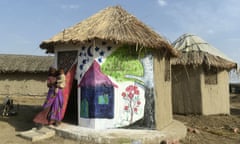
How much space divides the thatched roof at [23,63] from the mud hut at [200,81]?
514 inches

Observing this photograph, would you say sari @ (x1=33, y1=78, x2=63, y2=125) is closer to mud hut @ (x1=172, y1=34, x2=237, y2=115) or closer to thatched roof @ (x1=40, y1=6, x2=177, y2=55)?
thatched roof @ (x1=40, y1=6, x2=177, y2=55)

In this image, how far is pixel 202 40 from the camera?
13.2m

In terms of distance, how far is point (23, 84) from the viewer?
21109mm

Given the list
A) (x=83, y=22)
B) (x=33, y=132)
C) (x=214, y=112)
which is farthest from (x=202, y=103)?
(x=33, y=132)

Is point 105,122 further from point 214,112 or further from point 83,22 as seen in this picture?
point 214,112

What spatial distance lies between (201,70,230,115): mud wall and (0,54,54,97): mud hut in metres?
13.8

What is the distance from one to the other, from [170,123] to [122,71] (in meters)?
2.60

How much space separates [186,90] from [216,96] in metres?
1.42

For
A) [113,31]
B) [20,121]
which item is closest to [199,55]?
[113,31]

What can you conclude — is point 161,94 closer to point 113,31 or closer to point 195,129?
point 195,129

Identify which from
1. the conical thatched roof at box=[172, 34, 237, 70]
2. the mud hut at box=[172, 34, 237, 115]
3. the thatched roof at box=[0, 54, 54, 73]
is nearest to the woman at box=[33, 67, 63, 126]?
the conical thatched roof at box=[172, 34, 237, 70]

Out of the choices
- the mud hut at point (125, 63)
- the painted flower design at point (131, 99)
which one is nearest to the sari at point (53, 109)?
the mud hut at point (125, 63)

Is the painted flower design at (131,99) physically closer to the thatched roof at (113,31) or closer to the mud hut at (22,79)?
the thatched roof at (113,31)

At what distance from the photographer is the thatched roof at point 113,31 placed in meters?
6.80
